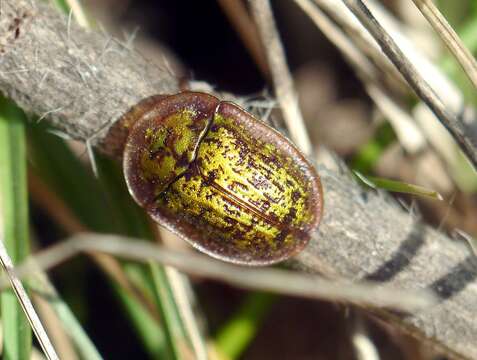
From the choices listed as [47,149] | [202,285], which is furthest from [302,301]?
[47,149]

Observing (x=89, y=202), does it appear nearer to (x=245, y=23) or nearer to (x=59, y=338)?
(x=59, y=338)

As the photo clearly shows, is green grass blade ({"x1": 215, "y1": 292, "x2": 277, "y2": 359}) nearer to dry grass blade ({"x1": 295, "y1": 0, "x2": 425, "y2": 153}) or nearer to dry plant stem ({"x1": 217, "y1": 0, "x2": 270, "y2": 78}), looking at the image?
dry grass blade ({"x1": 295, "y1": 0, "x2": 425, "y2": 153})

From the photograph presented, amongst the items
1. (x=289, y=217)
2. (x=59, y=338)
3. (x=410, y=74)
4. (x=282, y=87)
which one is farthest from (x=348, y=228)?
(x=59, y=338)

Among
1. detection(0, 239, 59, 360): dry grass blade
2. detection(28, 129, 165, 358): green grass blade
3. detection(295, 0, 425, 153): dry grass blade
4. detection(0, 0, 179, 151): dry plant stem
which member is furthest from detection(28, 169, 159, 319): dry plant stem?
detection(295, 0, 425, 153): dry grass blade

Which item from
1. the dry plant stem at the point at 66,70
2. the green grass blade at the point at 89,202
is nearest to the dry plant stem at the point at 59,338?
the green grass blade at the point at 89,202

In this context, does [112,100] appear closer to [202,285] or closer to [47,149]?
[47,149]

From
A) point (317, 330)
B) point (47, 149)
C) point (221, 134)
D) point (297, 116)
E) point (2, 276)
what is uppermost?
point (47, 149)
